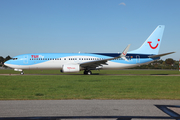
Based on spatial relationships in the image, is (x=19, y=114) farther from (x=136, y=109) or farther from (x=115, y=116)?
(x=136, y=109)

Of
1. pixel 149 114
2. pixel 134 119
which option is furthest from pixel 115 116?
pixel 149 114

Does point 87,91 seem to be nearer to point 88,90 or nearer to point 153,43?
point 88,90

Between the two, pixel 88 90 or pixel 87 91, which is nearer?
pixel 87 91

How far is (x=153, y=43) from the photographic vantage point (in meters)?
34.5

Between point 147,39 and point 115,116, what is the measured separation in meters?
30.7

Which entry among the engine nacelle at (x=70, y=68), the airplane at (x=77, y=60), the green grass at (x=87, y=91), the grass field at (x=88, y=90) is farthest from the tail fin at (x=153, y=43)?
the green grass at (x=87, y=91)

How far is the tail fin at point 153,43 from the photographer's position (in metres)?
34.3

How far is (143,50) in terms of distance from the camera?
113ft

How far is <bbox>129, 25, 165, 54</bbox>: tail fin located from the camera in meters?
34.3

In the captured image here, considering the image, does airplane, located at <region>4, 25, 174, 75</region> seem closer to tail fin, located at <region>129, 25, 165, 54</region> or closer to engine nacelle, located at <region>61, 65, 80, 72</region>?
tail fin, located at <region>129, 25, 165, 54</region>

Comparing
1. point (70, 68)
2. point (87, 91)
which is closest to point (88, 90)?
point (87, 91)

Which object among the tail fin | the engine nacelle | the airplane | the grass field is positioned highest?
the tail fin

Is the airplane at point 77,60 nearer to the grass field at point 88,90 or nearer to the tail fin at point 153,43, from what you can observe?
the tail fin at point 153,43

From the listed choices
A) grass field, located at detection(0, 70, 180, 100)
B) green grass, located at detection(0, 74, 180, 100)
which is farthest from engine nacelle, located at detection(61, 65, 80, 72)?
green grass, located at detection(0, 74, 180, 100)
